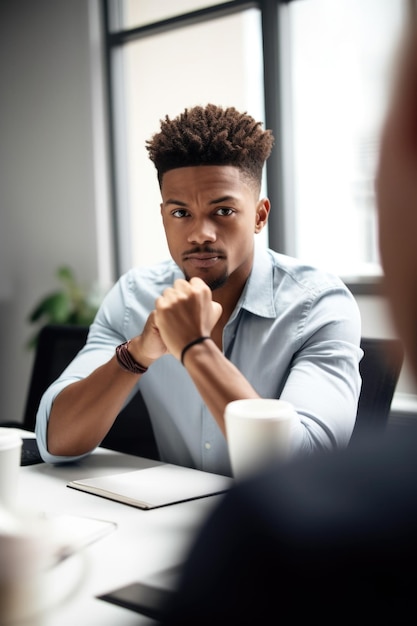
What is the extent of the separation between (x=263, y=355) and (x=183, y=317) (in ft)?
0.99

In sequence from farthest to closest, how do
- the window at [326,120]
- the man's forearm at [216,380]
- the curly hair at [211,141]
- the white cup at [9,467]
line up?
the window at [326,120] → the curly hair at [211,141] → the man's forearm at [216,380] → the white cup at [9,467]

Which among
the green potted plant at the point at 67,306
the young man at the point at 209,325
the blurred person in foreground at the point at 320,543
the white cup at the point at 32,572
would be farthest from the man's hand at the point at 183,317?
the green potted plant at the point at 67,306

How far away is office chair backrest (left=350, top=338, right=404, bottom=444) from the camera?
146 cm

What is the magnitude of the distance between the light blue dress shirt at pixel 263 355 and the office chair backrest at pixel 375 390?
4cm

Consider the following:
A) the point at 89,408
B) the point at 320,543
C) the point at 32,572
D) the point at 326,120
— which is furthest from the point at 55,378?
the point at 326,120

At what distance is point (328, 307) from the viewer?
1568 mm

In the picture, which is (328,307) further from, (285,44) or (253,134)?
(285,44)

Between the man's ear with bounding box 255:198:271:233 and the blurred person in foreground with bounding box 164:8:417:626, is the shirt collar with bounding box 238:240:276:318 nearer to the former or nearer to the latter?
the man's ear with bounding box 255:198:271:233

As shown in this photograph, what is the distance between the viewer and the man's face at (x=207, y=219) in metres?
1.58

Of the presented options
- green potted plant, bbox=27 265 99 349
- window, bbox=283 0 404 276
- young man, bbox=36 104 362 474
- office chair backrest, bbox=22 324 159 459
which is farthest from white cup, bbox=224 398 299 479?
green potted plant, bbox=27 265 99 349

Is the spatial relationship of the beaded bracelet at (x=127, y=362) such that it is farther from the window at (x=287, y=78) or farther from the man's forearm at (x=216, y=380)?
the window at (x=287, y=78)

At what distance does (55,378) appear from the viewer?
2045 millimetres

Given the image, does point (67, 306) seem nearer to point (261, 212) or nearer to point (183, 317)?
point (261, 212)

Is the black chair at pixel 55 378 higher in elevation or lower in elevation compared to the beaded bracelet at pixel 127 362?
lower
